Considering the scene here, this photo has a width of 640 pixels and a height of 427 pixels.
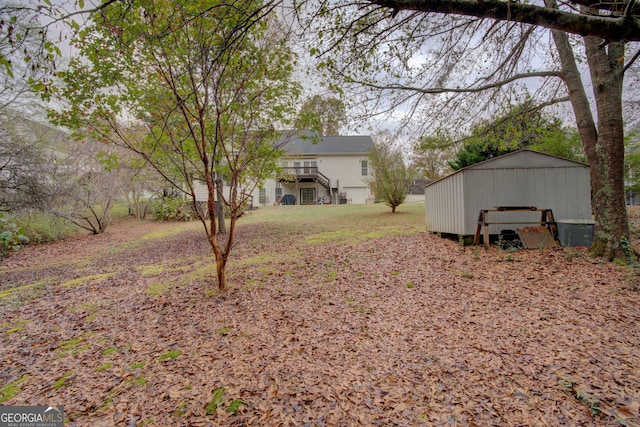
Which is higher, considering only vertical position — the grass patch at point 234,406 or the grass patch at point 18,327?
the grass patch at point 18,327

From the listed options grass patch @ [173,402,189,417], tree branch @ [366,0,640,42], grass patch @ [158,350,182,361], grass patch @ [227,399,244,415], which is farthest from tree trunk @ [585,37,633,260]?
grass patch @ [158,350,182,361]

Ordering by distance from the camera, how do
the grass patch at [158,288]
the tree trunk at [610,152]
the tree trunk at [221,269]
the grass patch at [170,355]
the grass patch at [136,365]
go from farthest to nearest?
the grass patch at [158,288], the tree trunk at [610,152], the tree trunk at [221,269], the grass patch at [170,355], the grass patch at [136,365]

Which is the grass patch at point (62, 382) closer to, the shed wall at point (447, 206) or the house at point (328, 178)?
the shed wall at point (447, 206)

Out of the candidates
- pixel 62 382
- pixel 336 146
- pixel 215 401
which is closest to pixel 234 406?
pixel 215 401

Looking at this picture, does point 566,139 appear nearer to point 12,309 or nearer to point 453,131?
point 453,131

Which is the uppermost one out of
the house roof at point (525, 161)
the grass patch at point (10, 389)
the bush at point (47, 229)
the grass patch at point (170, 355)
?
the house roof at point (525, 161)

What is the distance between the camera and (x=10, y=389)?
8.99ft

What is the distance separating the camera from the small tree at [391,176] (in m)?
14.6

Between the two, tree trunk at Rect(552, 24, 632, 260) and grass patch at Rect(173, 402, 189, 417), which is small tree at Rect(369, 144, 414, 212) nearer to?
tree trunk at Rect(552, 24, 632, 260)

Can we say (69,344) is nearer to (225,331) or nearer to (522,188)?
(225,331)

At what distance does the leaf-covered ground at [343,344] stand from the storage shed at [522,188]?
1.43 meters

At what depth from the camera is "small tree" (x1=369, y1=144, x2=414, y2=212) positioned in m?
14.6

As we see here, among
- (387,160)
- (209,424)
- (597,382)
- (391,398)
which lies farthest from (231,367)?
(387,160)

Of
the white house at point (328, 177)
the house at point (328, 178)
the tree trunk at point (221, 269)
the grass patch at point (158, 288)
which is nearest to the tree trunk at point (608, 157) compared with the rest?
the tree trunk at point (221, 269)
